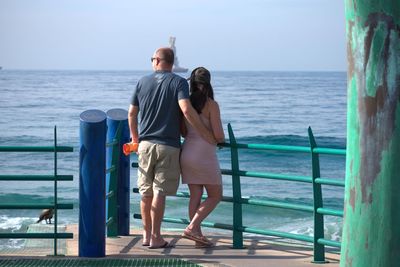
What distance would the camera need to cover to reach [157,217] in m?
8.16

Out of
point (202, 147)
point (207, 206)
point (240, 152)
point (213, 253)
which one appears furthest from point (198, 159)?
point (240, 152)

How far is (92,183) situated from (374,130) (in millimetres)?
4371

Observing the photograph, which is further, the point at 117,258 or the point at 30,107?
the point at 30,107

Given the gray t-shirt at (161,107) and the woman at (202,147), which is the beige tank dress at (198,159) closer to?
the woman at (202,147)

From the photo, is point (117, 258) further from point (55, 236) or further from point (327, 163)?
point (327, 163)

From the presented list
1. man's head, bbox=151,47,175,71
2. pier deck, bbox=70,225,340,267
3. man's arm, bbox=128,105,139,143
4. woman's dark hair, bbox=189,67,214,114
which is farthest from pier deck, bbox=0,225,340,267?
man's head, bbox=151,47,175,71

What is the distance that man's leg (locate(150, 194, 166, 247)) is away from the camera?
810cm

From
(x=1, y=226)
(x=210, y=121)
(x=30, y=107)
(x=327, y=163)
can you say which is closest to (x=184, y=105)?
(x=210, y=121)

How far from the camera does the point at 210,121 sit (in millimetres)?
8125

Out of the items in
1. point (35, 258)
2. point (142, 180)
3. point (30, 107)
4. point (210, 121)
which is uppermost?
point (210, 121)

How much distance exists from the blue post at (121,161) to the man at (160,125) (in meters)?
0.70

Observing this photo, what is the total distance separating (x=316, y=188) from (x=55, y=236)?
7.29 feet

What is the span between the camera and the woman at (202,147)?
8070 mm

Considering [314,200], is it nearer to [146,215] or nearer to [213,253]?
[213,253]
